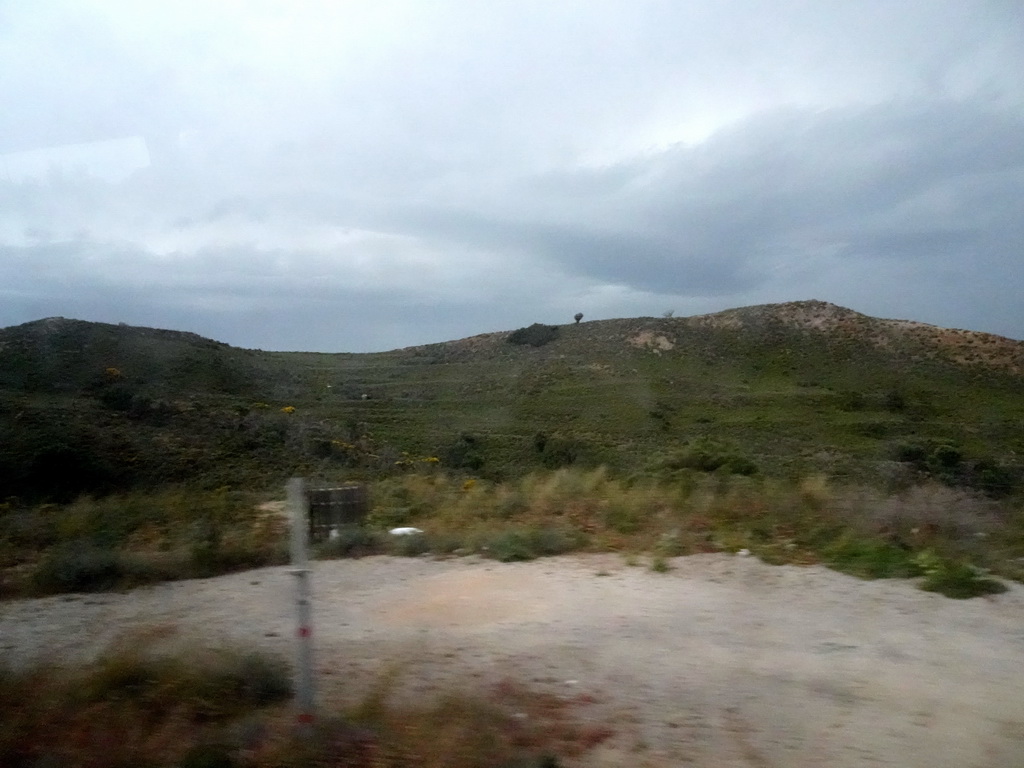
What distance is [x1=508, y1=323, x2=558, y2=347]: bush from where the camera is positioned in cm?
4441

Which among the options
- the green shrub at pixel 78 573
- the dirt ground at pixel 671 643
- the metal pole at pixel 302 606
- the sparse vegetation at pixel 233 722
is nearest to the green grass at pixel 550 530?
the green shrub at pixel 78 573

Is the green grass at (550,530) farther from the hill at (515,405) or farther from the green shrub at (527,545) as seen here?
the hill at (515,405)

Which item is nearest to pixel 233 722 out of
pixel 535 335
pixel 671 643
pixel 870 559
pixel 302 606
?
pixel 302 606

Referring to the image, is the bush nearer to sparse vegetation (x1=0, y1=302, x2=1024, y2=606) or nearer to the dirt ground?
sparse vegetation (x1=0, y1=302, x2=1024, y2=606)

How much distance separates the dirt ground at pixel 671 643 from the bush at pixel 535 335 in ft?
113

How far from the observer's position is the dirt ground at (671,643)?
5.11 metres

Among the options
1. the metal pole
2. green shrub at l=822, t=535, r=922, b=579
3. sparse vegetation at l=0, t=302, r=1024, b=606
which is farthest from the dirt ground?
sparse vegetation at l=0, t=302, r=1024, b=606

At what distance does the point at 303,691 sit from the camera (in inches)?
205

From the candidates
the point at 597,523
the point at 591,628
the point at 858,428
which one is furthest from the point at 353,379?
the point at 591,628

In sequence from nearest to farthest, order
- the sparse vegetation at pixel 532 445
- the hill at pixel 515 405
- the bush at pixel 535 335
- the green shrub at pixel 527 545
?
the green shrub at pixel 527 545
the sparse vegetation at pixel 532 445
the hill at pixel 515 405
the bush at pixel 535 335

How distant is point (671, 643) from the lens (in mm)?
6879

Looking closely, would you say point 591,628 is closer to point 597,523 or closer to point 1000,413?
point 597,523

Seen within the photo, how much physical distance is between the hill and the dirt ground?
8.26 metres

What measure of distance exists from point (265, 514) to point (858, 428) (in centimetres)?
2134
